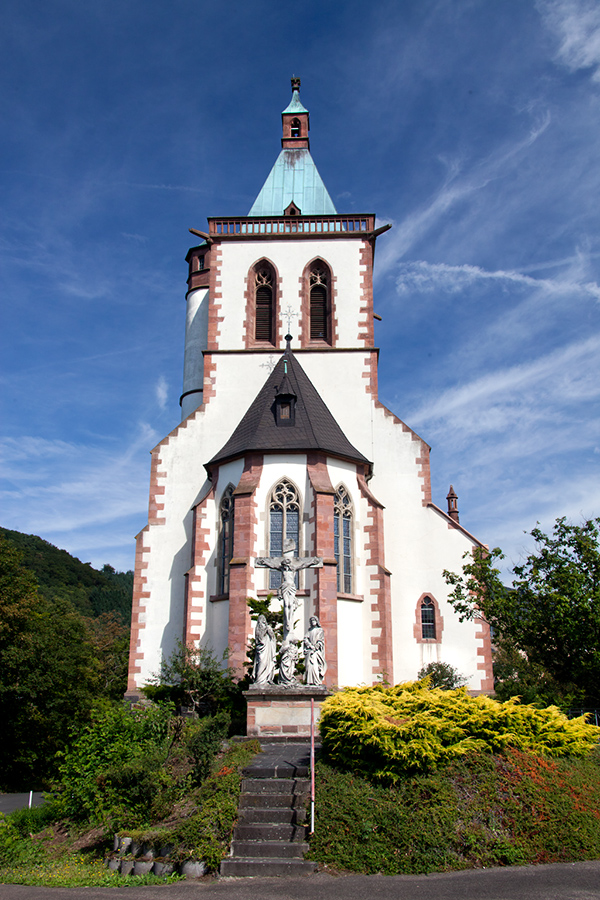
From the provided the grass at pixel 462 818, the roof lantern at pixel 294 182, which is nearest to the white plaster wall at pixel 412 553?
the roof lantern at pixel 294 182

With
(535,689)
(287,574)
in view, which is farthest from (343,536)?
(287,574)

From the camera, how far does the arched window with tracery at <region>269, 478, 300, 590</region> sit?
2153 cm

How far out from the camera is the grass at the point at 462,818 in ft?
28.6

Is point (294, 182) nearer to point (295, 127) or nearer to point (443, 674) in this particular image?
point (295, 127)

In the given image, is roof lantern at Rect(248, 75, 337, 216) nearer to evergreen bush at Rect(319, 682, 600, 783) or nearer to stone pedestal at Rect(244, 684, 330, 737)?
stone pedestal at Rect(244, 684, 330, 737)

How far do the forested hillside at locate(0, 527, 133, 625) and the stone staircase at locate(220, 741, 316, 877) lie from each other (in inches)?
2864

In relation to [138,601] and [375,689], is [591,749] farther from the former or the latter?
[138,601]

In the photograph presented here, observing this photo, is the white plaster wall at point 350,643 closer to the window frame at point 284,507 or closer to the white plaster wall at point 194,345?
the window frame at point 284,507

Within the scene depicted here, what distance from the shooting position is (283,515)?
21.8 metres

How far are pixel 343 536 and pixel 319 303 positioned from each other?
985cm

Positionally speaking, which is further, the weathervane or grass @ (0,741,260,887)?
the weathervane

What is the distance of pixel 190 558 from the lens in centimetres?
2409

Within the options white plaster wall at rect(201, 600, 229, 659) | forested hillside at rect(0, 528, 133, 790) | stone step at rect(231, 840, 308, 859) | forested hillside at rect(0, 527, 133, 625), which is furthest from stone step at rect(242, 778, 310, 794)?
forested hillside at rect(0, 527, 133, 625)

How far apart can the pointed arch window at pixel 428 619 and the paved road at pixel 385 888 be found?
1498cm
